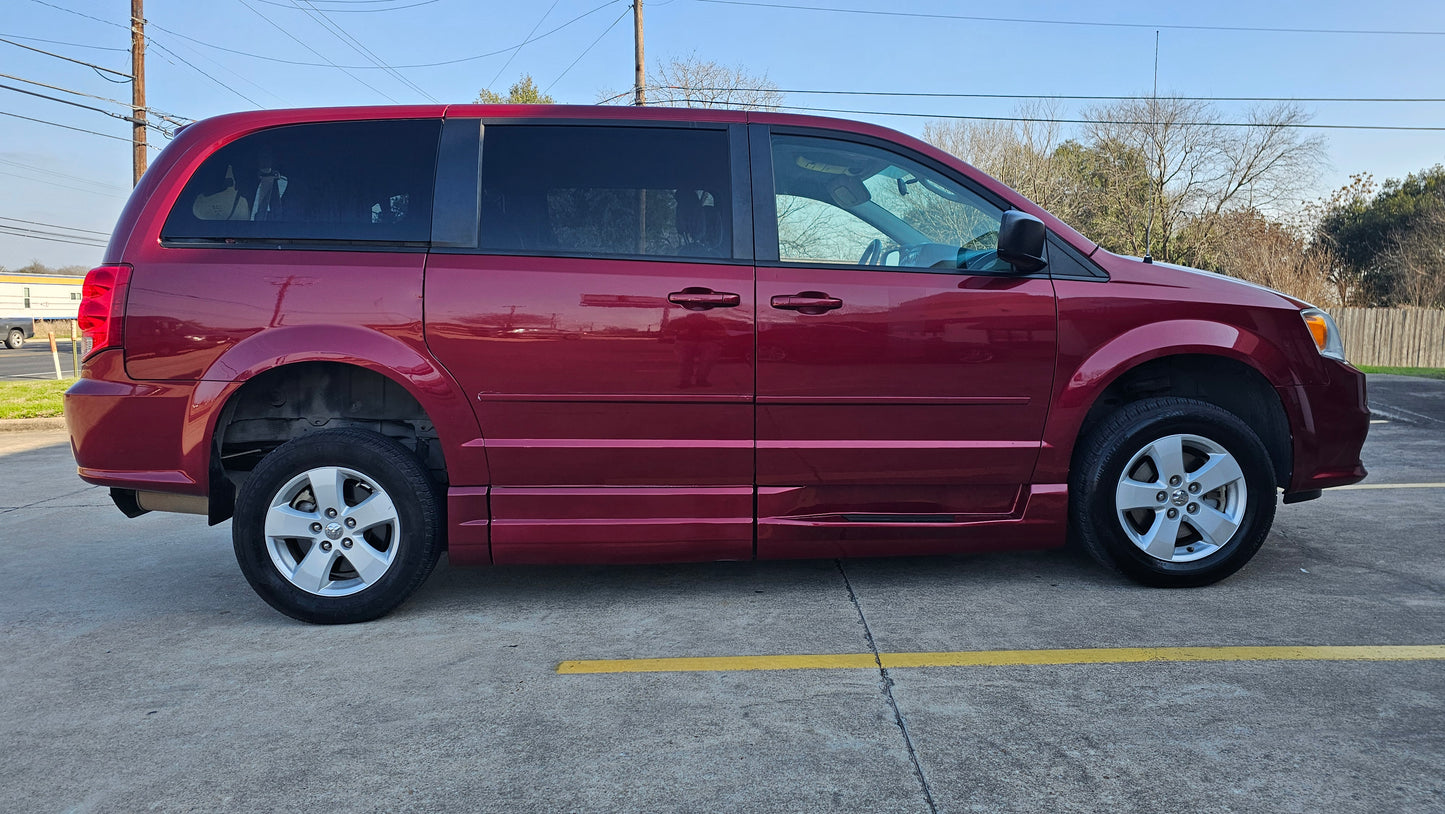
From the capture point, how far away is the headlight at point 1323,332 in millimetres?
4012

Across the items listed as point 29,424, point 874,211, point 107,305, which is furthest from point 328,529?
point 29,424

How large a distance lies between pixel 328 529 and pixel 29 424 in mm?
9324

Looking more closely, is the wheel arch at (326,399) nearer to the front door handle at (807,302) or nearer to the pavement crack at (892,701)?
the front door handle at (807,302)

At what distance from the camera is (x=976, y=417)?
379 cm

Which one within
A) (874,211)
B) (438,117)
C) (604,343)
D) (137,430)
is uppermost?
(438,117)

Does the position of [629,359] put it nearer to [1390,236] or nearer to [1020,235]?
[1020,235]

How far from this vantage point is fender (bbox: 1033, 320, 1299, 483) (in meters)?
3.81

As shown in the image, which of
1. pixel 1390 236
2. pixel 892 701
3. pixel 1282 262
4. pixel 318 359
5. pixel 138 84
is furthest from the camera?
pixel 1390 236

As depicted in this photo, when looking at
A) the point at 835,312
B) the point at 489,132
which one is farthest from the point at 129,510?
the point at 835,312

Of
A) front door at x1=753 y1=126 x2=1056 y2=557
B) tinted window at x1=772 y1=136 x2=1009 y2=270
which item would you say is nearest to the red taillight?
front door at x1=753 y1=126 x2=1056 y2=557

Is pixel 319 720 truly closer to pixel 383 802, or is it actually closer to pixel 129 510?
pixel 383 802

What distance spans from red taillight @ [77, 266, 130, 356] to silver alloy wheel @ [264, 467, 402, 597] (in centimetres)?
88

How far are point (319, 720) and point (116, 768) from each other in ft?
1.66

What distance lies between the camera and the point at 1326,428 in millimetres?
3998
